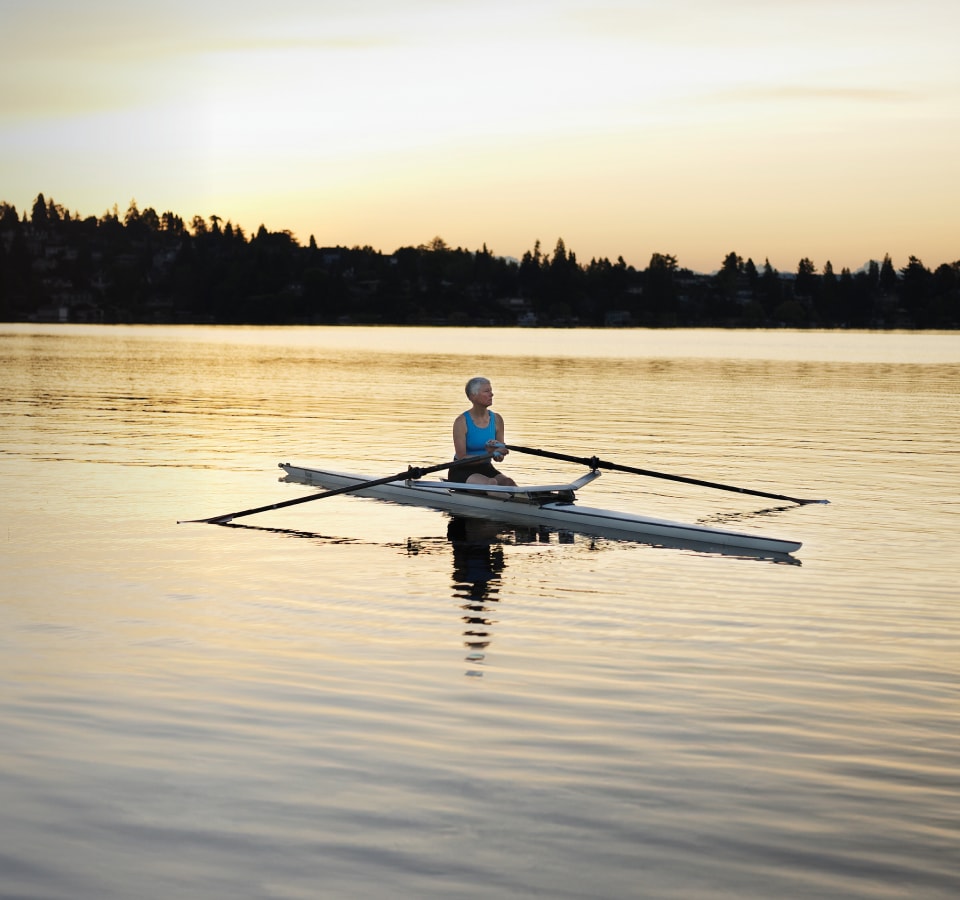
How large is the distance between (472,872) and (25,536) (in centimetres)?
1140

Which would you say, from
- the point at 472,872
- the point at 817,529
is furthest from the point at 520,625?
the point at 817,529

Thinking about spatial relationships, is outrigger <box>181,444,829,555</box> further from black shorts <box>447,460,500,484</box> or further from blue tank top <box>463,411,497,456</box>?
blue tank top <box>463,411,497,456</box>

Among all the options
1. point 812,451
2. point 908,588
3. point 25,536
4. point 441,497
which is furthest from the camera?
point 812,451

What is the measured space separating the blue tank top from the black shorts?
0.23 metres

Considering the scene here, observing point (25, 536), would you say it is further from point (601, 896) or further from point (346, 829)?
point (601, 896)

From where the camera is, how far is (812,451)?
2855 centimetres

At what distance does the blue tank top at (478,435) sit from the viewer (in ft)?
57.6

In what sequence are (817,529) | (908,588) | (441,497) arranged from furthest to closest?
1. (441,497)
2. (817,529)
3. (908,588)

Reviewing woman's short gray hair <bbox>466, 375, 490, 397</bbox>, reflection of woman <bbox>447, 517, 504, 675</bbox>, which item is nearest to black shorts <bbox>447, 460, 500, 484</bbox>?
reflection of woman <bbox>447, 517, 504, 675</bbox>

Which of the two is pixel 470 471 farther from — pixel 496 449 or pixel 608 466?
pixel 608 466

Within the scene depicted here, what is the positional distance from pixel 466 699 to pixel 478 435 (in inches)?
349

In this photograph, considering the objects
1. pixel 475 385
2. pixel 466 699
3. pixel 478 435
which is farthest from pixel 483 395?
pixel 466 699

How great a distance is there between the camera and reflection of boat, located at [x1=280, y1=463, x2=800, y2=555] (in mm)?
15445

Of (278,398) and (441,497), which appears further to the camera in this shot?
(278,398)
